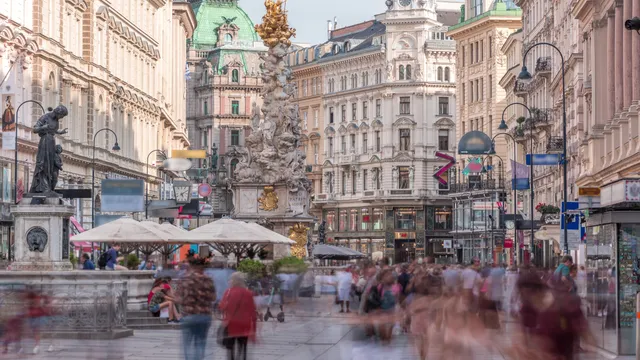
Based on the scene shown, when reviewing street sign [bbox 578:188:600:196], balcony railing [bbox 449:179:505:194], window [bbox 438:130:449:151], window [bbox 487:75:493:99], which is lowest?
street sign [bbox 578:188:600:196]

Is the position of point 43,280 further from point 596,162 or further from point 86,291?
point 596,162

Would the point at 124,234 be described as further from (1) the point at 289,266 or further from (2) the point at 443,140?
(2) the point at 443,140

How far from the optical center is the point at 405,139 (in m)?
132

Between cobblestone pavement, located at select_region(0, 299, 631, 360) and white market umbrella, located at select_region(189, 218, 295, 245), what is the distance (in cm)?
654

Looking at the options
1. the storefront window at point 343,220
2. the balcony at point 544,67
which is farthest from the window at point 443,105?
the balcony at point 544,67

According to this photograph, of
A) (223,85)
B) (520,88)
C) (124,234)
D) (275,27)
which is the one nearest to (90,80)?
(275,27)

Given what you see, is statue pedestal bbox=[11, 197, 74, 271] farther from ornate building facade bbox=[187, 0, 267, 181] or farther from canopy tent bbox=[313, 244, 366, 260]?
ornate building facade bbox=[187, 0, 267, 181]

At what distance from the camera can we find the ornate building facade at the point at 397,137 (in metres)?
129

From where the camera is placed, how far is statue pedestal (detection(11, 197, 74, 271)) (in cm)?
3450

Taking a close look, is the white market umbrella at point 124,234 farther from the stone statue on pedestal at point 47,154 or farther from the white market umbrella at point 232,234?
the stone statue on pedestal at point 47,154

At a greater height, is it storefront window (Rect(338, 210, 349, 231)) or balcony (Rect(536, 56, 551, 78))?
balcony (Rect(536, 56, 551, 78))

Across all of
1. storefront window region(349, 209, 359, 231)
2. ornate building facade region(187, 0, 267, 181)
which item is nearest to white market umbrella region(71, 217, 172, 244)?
storefront window region(349, 209, 359, 231)

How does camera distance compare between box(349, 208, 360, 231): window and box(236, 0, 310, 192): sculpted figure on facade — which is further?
box(349, 208, 360, 231): window

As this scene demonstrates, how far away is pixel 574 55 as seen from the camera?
64938mm
